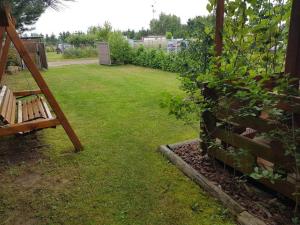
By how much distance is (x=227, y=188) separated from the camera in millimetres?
2227

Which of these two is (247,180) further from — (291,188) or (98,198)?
(98,198)

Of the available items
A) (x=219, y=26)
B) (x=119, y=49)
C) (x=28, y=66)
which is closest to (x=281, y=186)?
(x=219, y=26)

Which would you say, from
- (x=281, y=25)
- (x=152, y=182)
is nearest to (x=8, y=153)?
(x=152, y=182)

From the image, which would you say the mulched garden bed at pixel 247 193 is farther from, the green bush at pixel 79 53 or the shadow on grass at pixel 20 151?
the green bush at pixel 79 53

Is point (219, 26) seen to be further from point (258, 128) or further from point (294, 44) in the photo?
point (258, 128)

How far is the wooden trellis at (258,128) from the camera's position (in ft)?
5.91

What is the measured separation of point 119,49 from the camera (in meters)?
13.5

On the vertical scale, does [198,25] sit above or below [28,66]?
above

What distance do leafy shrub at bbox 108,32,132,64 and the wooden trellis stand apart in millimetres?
11499

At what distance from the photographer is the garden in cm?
186

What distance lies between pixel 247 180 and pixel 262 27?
141 centimetres

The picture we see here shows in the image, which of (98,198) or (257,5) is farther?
(257,5)

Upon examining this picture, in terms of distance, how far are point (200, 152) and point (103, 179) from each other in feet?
3.88

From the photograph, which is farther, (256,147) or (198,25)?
(198,25)
